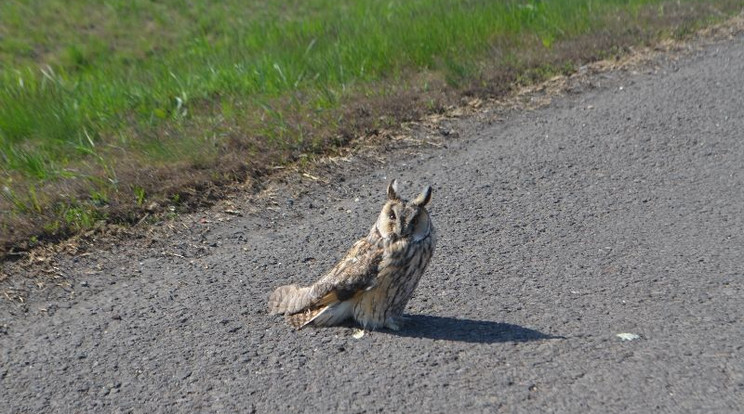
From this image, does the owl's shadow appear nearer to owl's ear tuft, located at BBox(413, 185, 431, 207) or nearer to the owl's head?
the owl's head

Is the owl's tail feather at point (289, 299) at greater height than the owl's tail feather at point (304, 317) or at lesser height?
greater

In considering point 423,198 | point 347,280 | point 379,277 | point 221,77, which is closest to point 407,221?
point 423,198

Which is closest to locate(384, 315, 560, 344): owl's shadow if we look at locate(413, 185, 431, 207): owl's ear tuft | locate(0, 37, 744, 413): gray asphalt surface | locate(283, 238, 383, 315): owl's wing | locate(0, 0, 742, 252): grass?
locate(0, 37, 744, 413): gray asphalt surface

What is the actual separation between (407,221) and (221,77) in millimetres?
4499

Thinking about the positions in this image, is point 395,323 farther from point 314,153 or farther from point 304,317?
point 314,153

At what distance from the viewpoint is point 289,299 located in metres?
4.96

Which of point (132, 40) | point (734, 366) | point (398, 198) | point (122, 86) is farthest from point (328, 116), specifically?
point (132, 40)

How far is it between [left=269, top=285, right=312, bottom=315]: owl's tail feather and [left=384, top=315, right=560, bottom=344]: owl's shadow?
1.50ft

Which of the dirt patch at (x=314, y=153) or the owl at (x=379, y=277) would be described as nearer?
the owl at (x=379, y=277)

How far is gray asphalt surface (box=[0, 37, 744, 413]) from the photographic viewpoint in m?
4.26

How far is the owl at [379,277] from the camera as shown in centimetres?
474

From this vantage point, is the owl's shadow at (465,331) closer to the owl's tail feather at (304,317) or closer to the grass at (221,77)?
the owl's tail feather at (304,317)

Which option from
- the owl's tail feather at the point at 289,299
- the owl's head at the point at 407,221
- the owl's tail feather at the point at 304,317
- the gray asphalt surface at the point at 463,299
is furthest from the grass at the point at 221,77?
the owl's head at the point at 407,221

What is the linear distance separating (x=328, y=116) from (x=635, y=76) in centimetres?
323
